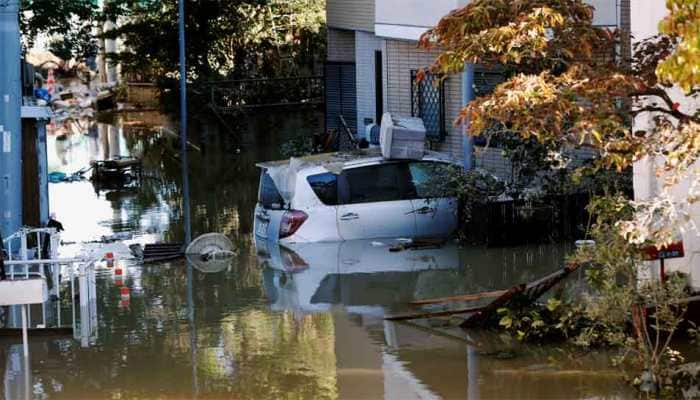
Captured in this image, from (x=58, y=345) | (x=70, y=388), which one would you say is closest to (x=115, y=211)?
(x=58, y=345)

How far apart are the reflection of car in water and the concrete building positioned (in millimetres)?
3277

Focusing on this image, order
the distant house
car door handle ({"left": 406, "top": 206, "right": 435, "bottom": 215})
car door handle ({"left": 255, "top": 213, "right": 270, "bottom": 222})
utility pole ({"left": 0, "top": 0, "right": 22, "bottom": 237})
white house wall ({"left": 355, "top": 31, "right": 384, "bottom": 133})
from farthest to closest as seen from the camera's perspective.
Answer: white house wall ({"left": 355, "top": 31, "right": 384, "bottom": 133}) < the distant house < car door handle ({"left": 255, "top": 213, "right": 270, "bottom": 222}) < car door handle ({"left": 406, "top": 206, "right": 435, "bottom": 215}) < utility pole ({"left": 0, "top": 0, "right": 22, "bottom": 237})

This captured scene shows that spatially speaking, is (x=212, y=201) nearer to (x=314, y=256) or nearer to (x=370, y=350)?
(x=314, y=256)

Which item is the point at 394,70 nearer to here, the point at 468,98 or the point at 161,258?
the point at 468,98

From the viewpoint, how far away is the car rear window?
19.6 metres

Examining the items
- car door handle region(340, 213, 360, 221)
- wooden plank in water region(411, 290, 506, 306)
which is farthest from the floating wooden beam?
car door handle region(340, 213, 360, 221)

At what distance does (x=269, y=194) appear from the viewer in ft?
65.0

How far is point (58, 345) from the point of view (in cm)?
1383

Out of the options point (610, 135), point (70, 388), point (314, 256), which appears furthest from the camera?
point (314, 256)

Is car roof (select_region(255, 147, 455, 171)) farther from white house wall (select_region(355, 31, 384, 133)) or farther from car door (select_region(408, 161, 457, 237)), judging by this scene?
white house wall (select_region(355, 31, 384, 133))

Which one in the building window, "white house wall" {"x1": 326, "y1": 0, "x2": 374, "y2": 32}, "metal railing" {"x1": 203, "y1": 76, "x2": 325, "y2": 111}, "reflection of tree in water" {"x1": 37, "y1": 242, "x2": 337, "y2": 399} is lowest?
"reflection of tree in water" {"x1": 37, "y1": 242, "x2": 337, "y2": 399}

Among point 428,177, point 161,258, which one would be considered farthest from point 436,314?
point 161,258

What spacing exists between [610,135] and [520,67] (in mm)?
1588

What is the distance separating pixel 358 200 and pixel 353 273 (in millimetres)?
2036
